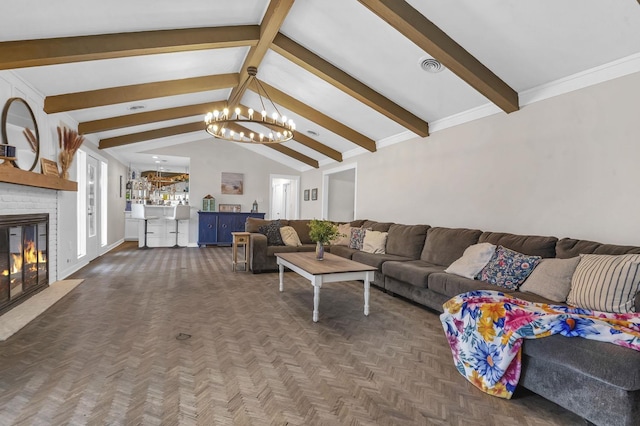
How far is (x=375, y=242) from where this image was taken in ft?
17.3

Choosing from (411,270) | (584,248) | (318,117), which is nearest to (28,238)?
(411,270)

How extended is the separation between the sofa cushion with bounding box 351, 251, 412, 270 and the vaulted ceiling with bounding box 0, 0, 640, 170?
6.63 feet

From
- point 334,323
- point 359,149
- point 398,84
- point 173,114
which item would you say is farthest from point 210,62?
point 334,323

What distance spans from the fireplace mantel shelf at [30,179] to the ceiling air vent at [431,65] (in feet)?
14.1

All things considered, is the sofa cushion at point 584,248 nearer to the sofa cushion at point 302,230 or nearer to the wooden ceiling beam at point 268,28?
the wooden ceiling beam at point 268,28

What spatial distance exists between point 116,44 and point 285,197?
8107 mm

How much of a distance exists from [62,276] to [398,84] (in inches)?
217

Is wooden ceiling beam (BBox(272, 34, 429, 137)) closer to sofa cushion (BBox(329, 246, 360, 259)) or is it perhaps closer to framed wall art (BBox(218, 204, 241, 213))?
sofa cushion (BBox(329, 246, 360, 259))

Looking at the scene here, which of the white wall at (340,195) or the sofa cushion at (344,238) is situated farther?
the white wall at (340,195)

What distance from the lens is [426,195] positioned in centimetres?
520

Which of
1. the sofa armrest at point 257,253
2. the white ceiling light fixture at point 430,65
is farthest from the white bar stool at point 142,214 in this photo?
the white ceiling light fixture at point 430,65

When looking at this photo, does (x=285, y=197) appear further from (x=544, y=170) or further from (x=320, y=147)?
(x=544, y=170)

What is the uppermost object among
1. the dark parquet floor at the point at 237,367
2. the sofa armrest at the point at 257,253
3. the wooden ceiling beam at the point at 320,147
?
the wooden ceiling beam at the point at 320,147

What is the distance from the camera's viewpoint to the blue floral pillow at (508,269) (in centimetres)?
304
